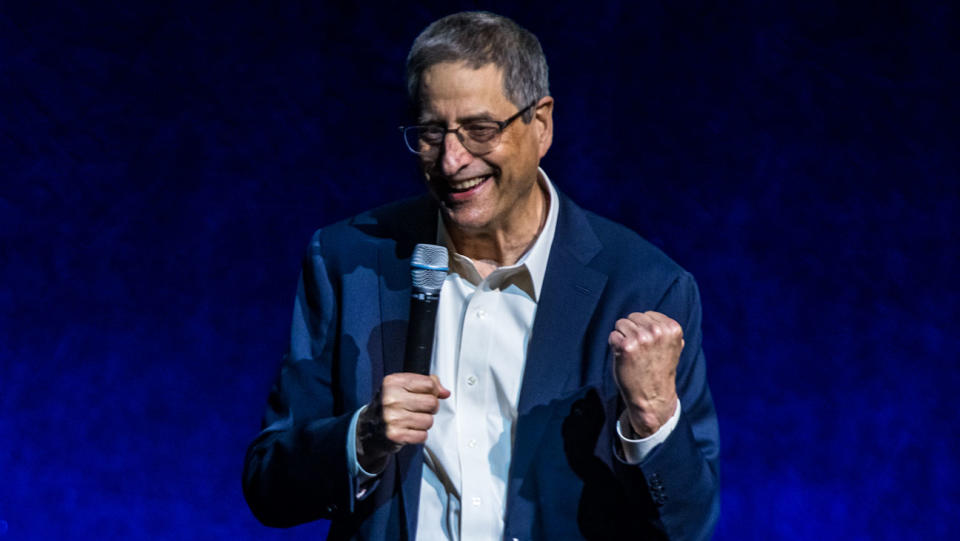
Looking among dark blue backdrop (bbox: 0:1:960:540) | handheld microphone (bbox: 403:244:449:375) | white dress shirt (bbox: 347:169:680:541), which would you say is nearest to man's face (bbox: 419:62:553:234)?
white dress shirt (bbox: 347:169:680:541)

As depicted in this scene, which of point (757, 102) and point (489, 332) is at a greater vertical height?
point (757, 102)

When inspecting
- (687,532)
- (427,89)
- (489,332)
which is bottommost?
(687,532)

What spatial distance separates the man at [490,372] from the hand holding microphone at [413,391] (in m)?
0.02

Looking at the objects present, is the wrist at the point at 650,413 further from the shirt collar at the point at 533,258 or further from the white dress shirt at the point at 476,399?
the shirt collar at the point at 533,258

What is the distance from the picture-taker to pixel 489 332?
1.82 metres

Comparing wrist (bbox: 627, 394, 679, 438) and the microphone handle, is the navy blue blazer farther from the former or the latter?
the microphone handle

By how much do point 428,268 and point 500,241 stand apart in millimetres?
342

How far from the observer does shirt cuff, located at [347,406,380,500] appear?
5.38 feet

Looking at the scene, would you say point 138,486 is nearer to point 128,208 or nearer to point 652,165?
point 128,208

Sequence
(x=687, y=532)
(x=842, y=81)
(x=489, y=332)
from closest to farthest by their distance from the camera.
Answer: (x=687, y=532)
(x=489, y=332)
(x=842, y=81)

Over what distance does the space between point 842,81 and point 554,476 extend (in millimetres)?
1282

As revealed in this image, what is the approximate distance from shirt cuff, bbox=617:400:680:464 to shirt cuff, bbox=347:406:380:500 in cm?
38

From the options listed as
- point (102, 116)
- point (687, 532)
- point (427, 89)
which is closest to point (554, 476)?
point (687, 532)

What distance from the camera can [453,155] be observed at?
1723 millimetres
